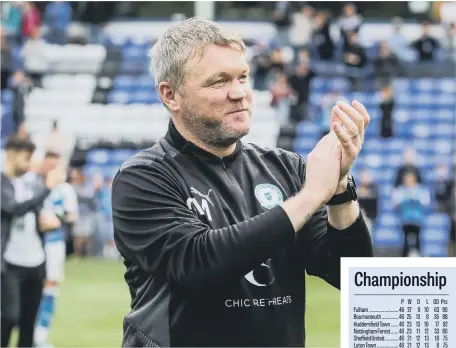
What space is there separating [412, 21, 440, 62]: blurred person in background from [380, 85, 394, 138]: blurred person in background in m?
1.03

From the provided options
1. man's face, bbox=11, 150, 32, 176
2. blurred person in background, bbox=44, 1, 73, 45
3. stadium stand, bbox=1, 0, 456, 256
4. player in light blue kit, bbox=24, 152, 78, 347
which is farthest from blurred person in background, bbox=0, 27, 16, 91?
man's face, bbox=11, 150, 32, 176

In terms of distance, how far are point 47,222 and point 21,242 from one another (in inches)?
9.3

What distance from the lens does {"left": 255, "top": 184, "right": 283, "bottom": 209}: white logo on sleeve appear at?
7.10 ft

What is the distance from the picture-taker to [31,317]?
6.72 m

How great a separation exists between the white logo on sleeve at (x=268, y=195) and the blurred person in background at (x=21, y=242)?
14.7 ft

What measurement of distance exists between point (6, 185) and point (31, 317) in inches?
38.5

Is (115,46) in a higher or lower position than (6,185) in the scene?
higher

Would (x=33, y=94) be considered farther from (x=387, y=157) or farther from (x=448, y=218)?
(x=448, y=218)

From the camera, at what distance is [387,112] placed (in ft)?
55.6

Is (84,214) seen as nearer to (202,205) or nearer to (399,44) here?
(399,44)

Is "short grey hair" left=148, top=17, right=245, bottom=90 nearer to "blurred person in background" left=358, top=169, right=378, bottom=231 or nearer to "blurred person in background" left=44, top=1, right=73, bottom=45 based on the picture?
"blurred person in background" left=358, top=169, right=378, bottom=231

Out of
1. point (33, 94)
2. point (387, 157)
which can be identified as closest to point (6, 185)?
point (387, 157)

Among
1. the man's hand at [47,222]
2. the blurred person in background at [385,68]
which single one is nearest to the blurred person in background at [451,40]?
the blurred person in background at [385,68]

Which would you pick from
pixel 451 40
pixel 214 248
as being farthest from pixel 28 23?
pixel 214 248
